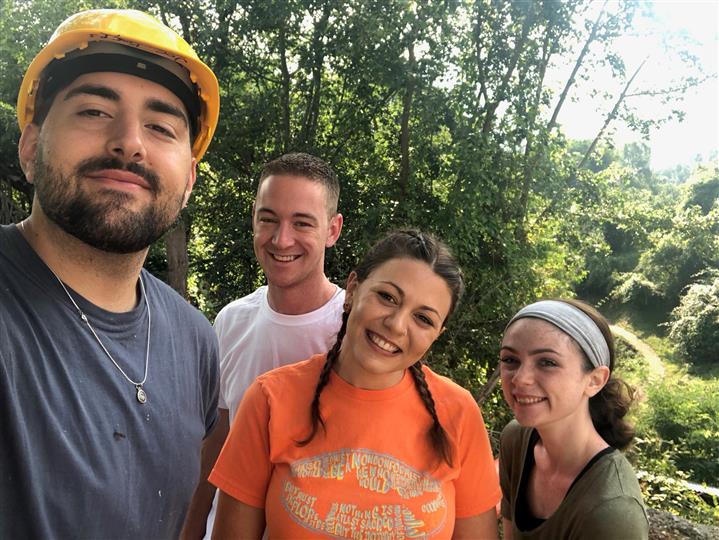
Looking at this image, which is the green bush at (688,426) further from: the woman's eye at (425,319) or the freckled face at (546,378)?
the woman's eye at (425,319)

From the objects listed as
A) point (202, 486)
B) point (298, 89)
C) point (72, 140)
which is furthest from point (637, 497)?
point (298, 89)

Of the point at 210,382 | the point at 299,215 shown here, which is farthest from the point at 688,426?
the point at 210,382

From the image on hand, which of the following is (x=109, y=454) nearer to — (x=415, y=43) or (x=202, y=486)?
(x=202, y=486)

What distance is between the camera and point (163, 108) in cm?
160

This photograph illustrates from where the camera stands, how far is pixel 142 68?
61.1 inches

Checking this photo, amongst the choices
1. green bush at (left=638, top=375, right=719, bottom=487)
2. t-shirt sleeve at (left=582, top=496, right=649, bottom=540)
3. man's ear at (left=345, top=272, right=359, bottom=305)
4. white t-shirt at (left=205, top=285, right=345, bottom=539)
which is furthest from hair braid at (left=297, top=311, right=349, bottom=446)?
green bush at (left=638, top=375, right=719, bottom=487)

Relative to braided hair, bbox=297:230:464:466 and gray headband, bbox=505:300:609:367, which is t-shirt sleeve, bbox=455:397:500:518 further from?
gray headband, bbox=505:300:609:367

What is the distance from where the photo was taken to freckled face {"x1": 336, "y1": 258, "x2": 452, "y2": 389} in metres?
1.84

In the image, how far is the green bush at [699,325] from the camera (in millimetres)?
23438

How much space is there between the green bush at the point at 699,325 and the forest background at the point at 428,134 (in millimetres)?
17584

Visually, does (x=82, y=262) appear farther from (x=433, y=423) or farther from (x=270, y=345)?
(x=433, y=423)

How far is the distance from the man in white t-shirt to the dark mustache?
0.95m

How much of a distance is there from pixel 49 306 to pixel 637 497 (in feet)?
6.75

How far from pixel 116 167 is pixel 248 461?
999mm
